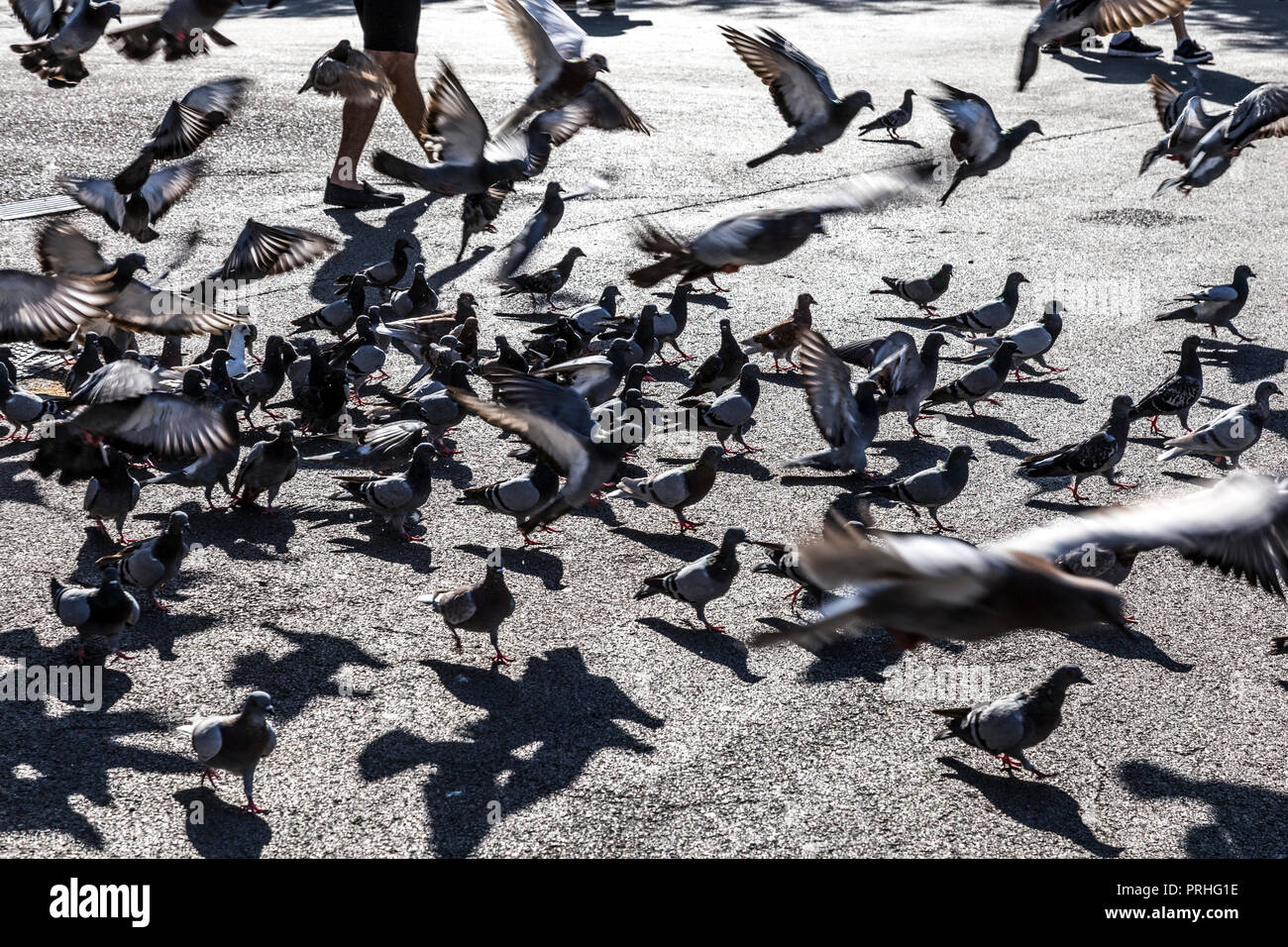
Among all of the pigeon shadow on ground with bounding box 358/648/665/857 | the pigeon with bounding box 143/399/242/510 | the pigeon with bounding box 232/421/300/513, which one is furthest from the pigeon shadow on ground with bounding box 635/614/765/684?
the pigeon with bounding box 143/399/242/510

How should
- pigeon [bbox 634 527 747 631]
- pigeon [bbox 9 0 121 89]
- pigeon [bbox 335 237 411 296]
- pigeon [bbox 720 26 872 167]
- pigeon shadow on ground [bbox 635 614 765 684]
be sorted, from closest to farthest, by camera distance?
pigeon shadow on ground [bbox 635 614 765 684] < pigeon [bbox 634 527 747 631] < pigeon [bbox 720 26 872 167] < pigeon [bbox 9 0 121 89] < pigeon [bbox 335 237 411 296]

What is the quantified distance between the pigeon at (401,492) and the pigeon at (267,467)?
0.41 metres

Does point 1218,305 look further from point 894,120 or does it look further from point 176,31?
point 176,31

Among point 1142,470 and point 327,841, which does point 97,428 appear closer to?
point 327,841

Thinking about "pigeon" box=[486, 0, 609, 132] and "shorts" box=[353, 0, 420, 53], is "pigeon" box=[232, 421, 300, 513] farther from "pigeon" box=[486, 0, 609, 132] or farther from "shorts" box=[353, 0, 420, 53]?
"shorts" box=[353, 0, 420, 53]

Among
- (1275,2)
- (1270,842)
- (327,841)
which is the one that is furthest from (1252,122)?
(1275,2)

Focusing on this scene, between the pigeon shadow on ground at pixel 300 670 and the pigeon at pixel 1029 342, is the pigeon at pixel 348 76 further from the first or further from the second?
the pigeon shadow on ground at pixel 300 670

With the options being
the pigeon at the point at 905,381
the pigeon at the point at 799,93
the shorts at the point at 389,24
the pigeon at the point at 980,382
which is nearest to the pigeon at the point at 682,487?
the pigeon at the point at 905,381

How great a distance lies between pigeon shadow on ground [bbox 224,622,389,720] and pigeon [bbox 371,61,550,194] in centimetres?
440

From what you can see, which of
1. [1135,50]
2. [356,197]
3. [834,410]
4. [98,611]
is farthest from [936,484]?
[1135,50]

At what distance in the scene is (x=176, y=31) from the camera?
1034 centimetres

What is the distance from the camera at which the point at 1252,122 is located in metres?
9.77

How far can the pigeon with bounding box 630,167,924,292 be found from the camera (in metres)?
7.21

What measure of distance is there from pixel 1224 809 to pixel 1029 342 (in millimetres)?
5151
